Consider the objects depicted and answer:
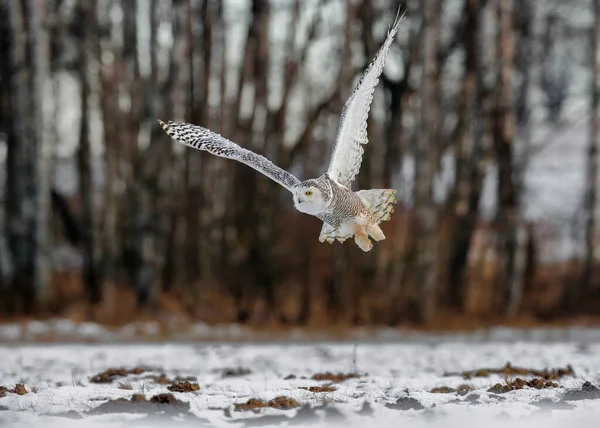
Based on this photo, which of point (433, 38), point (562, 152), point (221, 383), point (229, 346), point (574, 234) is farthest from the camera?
point (562, 152)

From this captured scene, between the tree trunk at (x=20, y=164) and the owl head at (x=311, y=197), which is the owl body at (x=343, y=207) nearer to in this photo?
the owl head at (x=311, y=197)

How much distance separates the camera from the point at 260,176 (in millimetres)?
17984

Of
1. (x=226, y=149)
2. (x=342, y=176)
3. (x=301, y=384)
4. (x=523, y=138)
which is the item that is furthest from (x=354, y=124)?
(x=523, y=138)

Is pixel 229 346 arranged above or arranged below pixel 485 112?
below

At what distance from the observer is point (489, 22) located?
18.8 meters

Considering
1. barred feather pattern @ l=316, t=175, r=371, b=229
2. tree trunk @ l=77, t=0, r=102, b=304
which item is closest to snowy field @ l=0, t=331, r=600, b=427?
barred feather pattern @ l=316, t=175, r=371, b=229

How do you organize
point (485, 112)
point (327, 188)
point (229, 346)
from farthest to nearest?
point (485, 112) → point (229, 346) → point (327, 188)

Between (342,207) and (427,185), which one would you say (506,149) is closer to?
(427,185)

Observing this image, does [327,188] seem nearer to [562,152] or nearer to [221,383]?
[221,383]

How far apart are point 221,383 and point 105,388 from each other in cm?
124

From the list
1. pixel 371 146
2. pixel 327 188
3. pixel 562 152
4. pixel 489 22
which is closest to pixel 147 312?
pixel 371 146

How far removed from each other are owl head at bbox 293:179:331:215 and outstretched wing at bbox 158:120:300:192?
0.50 ft

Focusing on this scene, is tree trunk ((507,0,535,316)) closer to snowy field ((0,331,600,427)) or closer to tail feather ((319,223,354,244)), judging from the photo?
snowy field ((0,331,600,427))

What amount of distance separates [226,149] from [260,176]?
35.3 ft
